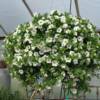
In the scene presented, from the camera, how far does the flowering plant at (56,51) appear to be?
3848 mm

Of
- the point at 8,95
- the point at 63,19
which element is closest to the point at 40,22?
the point at 63,19

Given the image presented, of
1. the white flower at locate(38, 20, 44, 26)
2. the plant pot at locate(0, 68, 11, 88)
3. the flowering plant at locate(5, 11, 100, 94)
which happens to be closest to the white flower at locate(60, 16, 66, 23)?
the flowering plant at locate(5, 11, 100, 94)

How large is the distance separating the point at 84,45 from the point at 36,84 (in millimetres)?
582

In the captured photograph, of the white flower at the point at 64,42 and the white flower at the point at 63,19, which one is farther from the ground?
the white flower at the point at 63,19

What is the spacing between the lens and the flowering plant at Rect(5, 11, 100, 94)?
12.6 feet

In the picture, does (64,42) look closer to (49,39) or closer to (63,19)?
(49,39)

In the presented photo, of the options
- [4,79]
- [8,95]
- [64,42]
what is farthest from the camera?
[4,79]

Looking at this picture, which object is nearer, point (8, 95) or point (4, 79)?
point (8, 95)

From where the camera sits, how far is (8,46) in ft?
13.5

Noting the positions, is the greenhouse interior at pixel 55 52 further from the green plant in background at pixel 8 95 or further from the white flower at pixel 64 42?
the green plant in background at pixel 8 95

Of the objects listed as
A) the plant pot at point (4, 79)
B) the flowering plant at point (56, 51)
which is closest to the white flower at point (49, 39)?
the flowering plant at point (56, 51)

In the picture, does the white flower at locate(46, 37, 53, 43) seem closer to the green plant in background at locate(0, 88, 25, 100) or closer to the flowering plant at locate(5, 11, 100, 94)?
the flowering plant at locate(5, 11, 100, 94)

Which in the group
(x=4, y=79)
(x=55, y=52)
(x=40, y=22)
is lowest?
(x=55, y=52)

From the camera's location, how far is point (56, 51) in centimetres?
387
